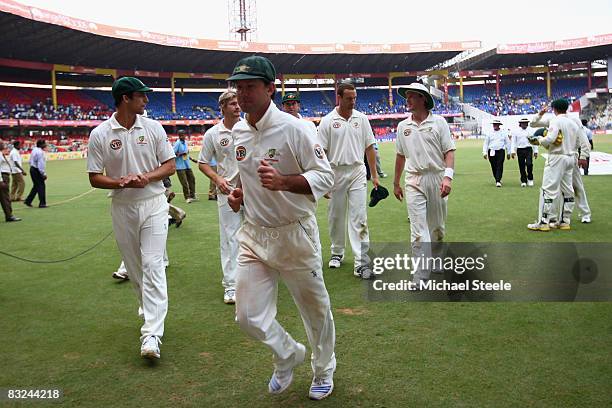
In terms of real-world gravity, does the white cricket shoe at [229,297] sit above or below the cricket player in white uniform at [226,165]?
below

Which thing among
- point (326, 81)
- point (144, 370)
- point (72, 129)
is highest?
point (326, 81)

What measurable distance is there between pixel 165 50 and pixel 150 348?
176ft

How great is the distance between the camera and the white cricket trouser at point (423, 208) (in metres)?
5.91

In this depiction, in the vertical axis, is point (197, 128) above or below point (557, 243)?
above

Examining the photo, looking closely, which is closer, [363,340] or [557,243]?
[363,340]

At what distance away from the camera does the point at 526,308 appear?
5.11 m

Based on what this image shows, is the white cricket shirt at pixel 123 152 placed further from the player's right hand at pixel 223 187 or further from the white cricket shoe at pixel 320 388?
the white cricket shoe at pixel 320 388

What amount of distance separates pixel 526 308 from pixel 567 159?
455 centimetres

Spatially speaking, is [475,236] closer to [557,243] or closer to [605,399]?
[557,243]

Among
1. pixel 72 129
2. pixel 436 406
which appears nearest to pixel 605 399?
pixel 436 406

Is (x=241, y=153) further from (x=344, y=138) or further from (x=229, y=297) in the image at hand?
(x=344, y=138)

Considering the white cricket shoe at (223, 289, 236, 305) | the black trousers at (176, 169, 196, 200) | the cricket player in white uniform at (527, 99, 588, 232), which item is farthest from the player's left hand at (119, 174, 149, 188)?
the black trousers at (176, 169, 196, 200)

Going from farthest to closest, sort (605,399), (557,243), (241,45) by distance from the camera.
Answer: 1. (241,45)
2. (557,243)
3. (605,399)

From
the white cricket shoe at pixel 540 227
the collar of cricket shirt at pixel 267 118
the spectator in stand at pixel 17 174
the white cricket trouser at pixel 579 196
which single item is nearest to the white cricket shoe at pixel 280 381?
the collar of cricket shirt at pixel 267 118
